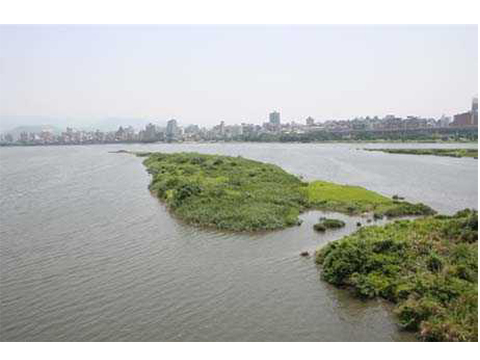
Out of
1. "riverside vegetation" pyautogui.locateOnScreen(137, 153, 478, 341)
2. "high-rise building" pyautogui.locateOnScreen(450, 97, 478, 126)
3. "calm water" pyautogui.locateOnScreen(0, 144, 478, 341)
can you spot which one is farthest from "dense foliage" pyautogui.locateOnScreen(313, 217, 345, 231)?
"high-rise building" pyautogui.locateOnScreen(450, 97, 478, 126)

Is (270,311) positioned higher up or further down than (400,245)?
further down

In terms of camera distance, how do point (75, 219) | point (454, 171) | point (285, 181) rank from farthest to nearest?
point (454, 171) < point (285, 181) < point (75, 219)

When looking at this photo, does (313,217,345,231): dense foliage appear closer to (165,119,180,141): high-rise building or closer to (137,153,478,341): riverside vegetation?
(137,153,478,341): riverside vegetation

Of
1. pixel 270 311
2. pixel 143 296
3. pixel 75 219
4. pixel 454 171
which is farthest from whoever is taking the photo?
pixel 454 171

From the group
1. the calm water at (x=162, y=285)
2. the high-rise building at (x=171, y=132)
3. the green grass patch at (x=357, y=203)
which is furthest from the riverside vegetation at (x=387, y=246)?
the high-rise building at (x=171, y=132)

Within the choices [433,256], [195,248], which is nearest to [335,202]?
[195,248]

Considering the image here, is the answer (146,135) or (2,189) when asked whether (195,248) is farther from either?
(146,135)

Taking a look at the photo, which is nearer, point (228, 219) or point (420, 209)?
point (228, 219)

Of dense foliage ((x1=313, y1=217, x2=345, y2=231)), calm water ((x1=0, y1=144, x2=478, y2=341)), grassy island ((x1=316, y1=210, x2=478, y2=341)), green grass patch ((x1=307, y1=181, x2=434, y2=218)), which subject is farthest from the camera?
green grass patch ((x1=307, y1=181, x2=434, y2=218))

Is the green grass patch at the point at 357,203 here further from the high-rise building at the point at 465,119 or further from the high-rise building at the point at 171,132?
the high-rise building at the point at 171,132
